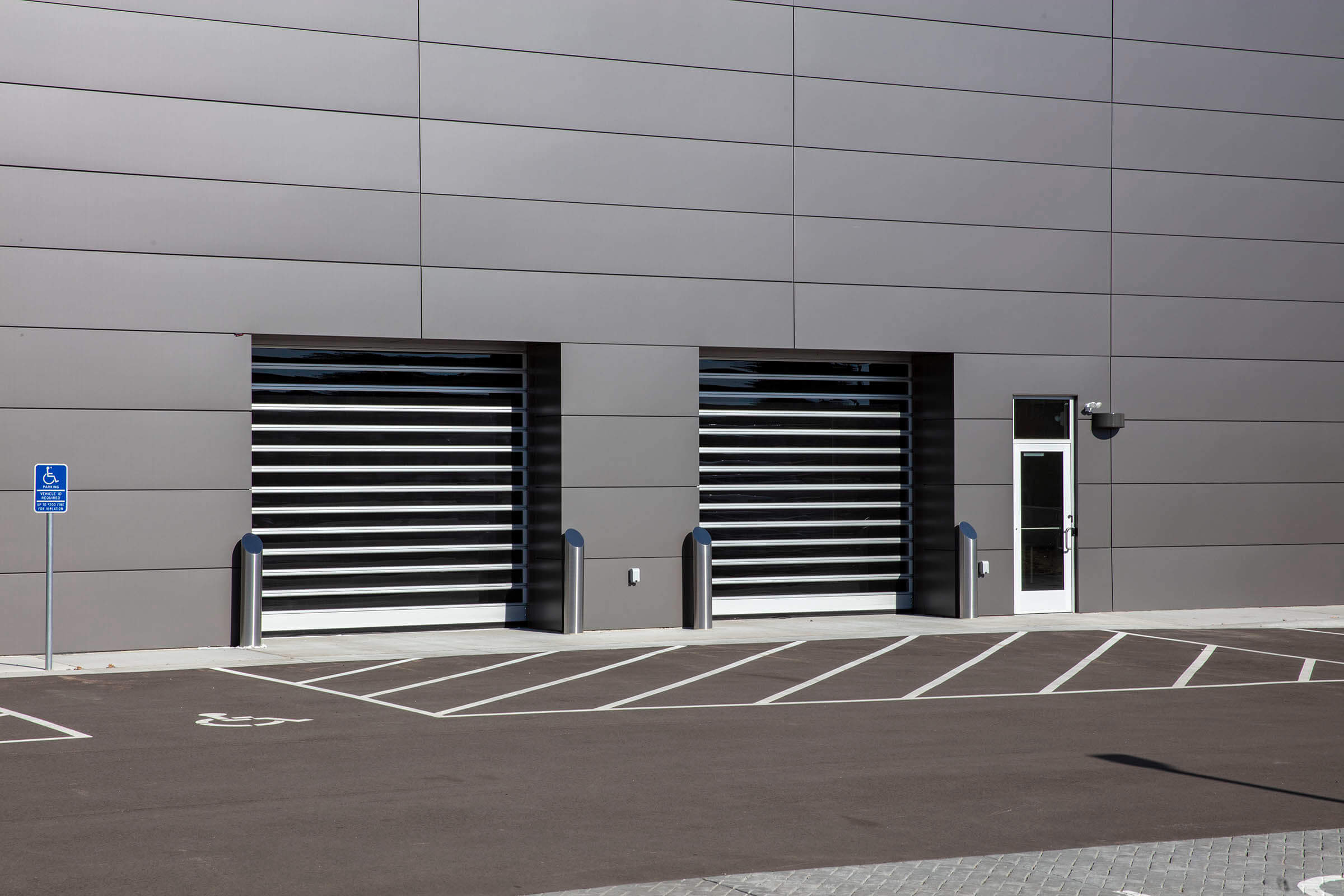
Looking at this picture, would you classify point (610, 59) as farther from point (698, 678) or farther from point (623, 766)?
point (623, 766)

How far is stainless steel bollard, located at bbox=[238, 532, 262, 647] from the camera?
55.0 feet

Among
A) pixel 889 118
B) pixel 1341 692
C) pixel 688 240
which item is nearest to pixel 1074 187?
pixel 889 118

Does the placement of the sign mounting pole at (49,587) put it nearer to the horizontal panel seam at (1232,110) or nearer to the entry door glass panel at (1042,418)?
the entry door glass panel at (1042,418)

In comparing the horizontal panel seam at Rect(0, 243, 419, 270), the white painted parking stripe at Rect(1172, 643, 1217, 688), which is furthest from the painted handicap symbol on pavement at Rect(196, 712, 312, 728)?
the white painted parking stripe at Rect(1172, 643, 1217, 688)

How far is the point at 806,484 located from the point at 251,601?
24.4ft

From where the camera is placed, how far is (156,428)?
16.6m

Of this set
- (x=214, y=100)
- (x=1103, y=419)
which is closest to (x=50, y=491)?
(x=214, y=100)

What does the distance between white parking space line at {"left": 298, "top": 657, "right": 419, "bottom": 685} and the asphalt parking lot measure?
0.09 meters

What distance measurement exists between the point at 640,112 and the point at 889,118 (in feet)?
11.3

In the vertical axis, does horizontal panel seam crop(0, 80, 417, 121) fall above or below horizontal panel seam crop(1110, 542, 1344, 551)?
above

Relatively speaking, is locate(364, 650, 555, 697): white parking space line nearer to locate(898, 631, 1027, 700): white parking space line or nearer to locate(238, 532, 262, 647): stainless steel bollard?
locate(238, 532, 262, 647): stainless steel bollard

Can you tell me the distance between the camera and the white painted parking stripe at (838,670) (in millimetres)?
13430

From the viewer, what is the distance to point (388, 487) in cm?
1836

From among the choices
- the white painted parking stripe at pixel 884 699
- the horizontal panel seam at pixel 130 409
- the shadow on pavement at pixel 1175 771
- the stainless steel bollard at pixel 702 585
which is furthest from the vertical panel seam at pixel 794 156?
the shadow on pavement at pixel 1175 771
